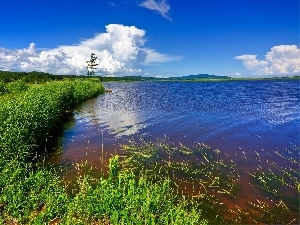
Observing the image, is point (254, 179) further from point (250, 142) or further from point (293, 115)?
point (293, 115)

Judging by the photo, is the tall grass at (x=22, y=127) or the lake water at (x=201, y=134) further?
the lake water at (x=201, y=134)

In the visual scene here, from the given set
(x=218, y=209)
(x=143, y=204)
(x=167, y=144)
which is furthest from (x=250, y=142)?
(x=143, y=204)

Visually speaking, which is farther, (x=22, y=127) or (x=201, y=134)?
(x=201, y=134)

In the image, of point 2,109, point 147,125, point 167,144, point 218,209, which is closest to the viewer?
point 218,209

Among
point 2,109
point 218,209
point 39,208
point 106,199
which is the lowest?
point 218,209

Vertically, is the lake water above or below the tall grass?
below

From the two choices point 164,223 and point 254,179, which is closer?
point 164,223

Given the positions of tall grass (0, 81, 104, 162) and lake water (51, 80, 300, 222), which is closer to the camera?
tall grass (0, 81, 104, 162)

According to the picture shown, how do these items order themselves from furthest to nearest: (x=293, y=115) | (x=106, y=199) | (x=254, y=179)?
(x=293, y=115) < (x=254, y=179) < (x=106, y=199)

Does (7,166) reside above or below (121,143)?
above

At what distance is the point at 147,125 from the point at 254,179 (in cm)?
1517

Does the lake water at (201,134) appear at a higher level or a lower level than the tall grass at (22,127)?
lower

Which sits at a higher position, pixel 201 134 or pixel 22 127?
pixel 22 127

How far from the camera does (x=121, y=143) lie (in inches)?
826
